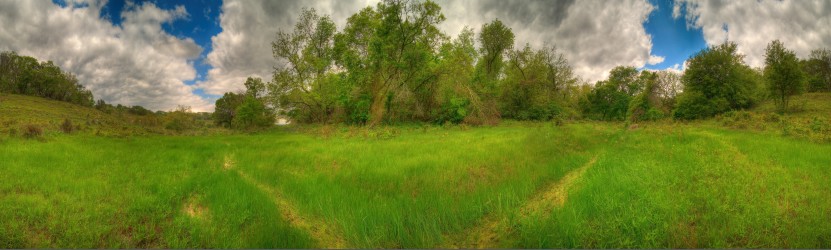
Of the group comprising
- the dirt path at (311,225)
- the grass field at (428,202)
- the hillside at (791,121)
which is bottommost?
the dirt path at (311,225)

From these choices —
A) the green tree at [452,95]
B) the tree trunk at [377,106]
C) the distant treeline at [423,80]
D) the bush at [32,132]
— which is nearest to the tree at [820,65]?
the distant treeline at [423,80]

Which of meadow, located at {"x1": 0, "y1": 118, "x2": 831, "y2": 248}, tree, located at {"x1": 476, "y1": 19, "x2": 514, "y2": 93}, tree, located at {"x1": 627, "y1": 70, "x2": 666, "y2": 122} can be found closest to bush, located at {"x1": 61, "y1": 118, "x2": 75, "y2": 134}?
meadow, located at {"x1": 0, "y1": 118, "x2": 831, "y2": 248}

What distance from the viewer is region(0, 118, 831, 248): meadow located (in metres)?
3.78

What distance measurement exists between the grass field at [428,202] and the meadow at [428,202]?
26mm

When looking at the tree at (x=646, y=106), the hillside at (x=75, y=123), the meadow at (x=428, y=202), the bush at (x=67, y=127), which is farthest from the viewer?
the tree at (x=646, y=106)

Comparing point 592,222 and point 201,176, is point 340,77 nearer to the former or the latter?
point 201,176

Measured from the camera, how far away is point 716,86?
3031 cm

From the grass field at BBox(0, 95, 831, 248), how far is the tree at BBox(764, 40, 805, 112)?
26868 millimetres

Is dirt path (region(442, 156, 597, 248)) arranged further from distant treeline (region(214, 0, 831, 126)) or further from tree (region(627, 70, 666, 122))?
tree (region(627, 70, 666, 122))

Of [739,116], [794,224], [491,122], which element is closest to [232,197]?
[794,224]

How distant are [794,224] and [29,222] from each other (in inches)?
395

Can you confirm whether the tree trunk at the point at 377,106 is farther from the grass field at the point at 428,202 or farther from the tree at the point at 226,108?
the tree at the point at 226,108

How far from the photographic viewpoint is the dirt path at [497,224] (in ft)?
12.6

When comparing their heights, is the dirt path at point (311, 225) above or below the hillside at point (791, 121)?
below
